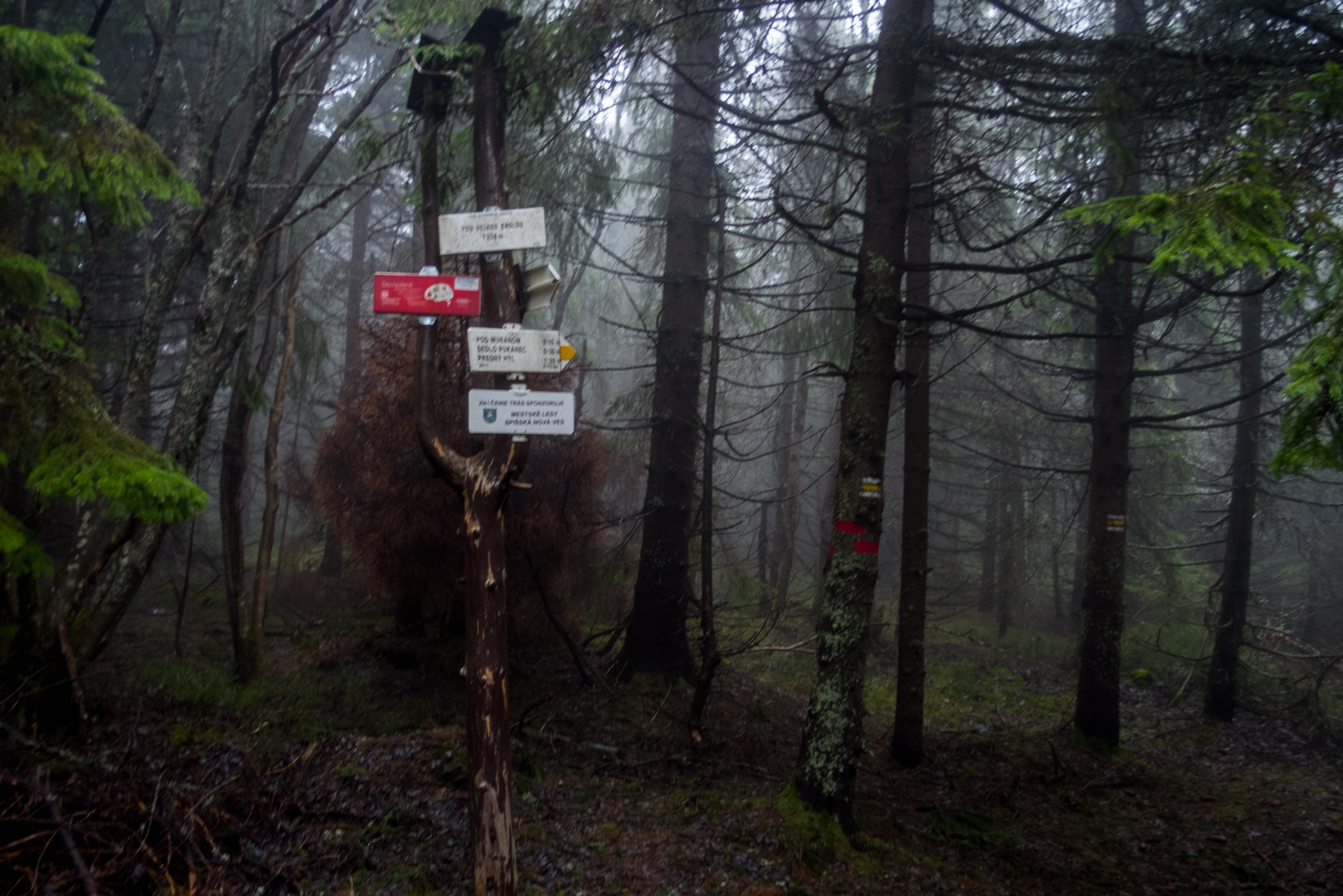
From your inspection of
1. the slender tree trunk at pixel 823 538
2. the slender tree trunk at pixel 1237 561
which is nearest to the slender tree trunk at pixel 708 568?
the slender tree trunk at pixel 823 538

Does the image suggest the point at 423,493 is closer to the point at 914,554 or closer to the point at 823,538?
the point at 914,554

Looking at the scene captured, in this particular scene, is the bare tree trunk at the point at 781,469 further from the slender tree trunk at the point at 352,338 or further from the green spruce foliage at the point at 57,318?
the green spruce foliage at the point at 57,318

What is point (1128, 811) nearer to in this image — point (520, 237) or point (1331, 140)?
point (1331, 140)

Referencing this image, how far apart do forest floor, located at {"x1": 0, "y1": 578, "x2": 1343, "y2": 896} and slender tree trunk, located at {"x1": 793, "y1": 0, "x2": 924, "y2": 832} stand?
1.74ft

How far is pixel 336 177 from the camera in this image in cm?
1589

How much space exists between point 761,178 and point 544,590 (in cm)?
736

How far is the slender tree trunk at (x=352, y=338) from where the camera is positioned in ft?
38.2

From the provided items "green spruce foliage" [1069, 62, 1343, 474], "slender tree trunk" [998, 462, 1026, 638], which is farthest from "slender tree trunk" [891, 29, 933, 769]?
"slender tree trunk" [998, 462, 1026, 638]

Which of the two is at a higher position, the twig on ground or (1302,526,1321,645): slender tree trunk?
the twig on ground

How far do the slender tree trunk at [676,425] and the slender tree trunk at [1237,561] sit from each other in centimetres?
819

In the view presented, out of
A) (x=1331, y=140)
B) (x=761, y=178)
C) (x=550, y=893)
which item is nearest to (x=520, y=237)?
(x=550, y=893)

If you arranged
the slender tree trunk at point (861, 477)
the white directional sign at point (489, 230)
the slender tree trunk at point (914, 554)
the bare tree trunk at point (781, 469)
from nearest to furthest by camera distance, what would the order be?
the white directional sign at point (489, 230) → the slender tree trunk at point (861, 477) → the slender tree trunk at point (914, 554) → the bare tree trunk at point (781, 469)

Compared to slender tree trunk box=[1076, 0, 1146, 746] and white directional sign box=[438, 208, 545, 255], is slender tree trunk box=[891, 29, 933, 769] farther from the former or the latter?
white directional sign box=[438, 208, 545, 255]

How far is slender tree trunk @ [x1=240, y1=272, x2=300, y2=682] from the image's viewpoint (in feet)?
28.4
